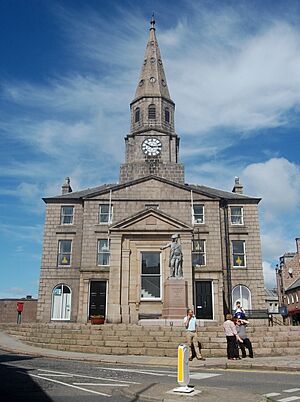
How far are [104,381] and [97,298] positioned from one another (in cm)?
2338

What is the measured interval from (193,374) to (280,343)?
7268 mm

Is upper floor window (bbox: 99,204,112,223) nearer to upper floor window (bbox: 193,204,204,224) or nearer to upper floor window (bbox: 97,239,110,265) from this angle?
upper floor window (bbox: 97,239,110,265)

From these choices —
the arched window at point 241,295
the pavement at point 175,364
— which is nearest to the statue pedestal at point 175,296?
the pavement at point 175,364

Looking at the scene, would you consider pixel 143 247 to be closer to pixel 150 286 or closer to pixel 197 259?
pixel 150 286

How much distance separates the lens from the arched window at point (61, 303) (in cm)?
3472

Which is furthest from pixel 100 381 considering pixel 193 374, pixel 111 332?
pixel 111 332

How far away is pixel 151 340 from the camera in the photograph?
19094 millimetres

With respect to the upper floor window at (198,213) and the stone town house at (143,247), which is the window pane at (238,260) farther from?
the upper floor window at (198,213)

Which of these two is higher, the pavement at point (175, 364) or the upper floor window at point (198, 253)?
the upper floor window at point (198, 253)

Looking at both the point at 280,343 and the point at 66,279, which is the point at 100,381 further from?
the point at 66,279

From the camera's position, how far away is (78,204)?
3781 centimetres

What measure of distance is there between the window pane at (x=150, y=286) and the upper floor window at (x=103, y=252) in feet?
14.7

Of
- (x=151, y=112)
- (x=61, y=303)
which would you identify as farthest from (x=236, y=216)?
(x=61, y=303)

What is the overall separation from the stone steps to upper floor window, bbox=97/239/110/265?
41.4 ft
